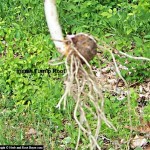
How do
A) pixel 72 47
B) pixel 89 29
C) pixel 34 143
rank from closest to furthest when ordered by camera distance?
pixel 72 47 → pixel 34 143 → pixel 89 29

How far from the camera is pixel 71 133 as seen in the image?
388 centimetres

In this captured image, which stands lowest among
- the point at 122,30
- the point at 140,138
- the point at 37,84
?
the point at 140,138

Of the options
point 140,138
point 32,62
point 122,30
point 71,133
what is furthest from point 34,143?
point 122,30

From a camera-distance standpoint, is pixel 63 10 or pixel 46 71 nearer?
pixel 46 71

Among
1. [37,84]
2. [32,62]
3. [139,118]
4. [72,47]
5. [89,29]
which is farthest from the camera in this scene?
[89,29]

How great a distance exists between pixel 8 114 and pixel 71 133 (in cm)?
61

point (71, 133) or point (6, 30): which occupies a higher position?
point (6, 30)

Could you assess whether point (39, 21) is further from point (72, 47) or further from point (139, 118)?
point (72, 47)
